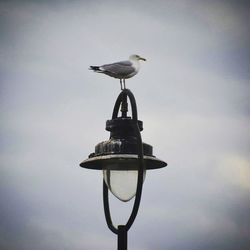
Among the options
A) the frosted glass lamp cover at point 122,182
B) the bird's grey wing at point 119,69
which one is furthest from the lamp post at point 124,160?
the bird's grey wing at point 119,69

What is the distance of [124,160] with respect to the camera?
609 cm

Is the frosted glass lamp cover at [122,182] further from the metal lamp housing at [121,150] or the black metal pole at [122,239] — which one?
the black metal pole at [122,239]

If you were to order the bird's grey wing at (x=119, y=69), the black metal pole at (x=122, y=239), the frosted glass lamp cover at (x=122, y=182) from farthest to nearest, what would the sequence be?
the bird's grey wing at (x=119, y=69), the frosted glass lamp cover at (x=122, y=182), the black metal pole at (x=122, y=239)

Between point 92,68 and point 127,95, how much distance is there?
4.06 meters

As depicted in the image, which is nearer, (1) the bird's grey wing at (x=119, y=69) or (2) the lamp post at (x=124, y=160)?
(2) the lamp post at (x=124, y=160)

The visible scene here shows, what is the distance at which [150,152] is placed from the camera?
20.5 feet

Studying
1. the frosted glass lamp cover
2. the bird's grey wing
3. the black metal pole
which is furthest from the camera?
the bird's grey wing

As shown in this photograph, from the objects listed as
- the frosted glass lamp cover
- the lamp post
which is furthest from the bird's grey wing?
the frosted glass lamp cover

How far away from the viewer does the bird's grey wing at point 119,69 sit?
1047 cm

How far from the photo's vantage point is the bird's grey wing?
10469 millimetres

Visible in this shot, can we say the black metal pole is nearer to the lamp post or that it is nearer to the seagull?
the lamp post

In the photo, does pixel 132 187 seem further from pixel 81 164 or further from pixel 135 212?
pixel 81 164

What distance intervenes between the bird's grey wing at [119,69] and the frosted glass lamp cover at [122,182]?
4561mm

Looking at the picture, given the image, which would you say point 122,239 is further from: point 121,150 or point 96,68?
point 96,68
